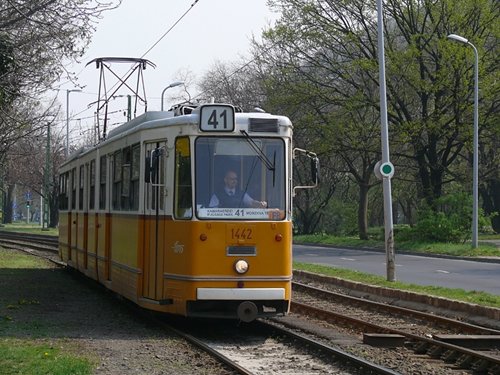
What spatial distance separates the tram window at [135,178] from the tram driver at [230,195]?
1.89 meters

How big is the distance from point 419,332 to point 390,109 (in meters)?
30.1

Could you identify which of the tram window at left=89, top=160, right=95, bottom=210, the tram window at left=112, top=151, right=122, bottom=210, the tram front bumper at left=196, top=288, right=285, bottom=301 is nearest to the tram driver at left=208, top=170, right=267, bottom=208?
the tram front bumper at left=196, top=288, right=285, bottom=301

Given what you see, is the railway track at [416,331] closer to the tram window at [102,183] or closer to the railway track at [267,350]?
the railway track at [267,350]

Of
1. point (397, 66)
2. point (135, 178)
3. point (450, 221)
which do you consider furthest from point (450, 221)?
point (135, 178)

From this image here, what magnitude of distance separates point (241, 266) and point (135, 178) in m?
2.79

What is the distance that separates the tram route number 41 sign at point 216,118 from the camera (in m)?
13.4

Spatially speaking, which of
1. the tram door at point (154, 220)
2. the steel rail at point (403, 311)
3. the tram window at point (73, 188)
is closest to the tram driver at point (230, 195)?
the tram door at point (154, 220)

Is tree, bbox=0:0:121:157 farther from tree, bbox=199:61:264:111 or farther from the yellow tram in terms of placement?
tree, bbox=199:61:264:111

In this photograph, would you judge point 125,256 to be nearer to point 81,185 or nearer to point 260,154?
point 260,154

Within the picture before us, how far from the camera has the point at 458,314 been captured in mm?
16328

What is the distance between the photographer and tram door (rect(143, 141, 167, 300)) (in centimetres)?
1376

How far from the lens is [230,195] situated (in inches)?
526

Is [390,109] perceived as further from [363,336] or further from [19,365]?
[19,365]

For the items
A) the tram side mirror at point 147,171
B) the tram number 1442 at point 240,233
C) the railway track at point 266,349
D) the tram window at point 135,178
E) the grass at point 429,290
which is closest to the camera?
the railway track at point 266,349
